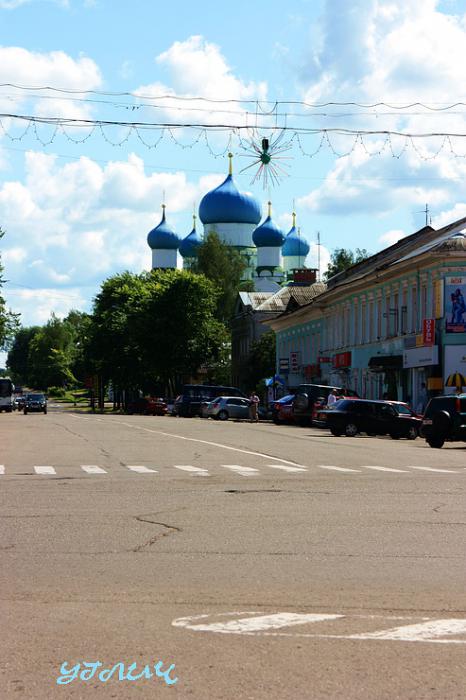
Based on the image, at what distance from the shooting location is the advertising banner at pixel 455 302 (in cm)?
5184

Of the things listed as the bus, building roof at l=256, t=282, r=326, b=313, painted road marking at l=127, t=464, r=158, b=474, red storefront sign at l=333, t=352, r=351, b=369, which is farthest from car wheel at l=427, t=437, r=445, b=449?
the bus

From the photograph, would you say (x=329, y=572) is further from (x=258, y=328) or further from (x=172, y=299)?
(x=258, y=328)

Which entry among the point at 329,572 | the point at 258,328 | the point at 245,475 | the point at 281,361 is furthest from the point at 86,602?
the point at 258,328

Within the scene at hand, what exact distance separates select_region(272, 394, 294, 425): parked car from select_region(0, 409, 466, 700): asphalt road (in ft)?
127

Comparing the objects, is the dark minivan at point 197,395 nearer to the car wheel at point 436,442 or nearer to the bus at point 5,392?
the bus at point 5,392

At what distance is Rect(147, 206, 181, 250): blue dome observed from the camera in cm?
14138

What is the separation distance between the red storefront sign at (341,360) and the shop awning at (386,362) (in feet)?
22.3

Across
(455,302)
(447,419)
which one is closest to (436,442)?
(447,419)

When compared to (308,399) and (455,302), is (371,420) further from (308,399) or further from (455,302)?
(308,399)

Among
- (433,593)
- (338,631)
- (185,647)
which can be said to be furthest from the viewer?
(433,593)

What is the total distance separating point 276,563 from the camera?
10242 mm

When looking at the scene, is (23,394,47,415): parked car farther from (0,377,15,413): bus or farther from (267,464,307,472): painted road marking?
(267,464,307,472): painted road marking

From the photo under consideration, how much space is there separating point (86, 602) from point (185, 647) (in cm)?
159

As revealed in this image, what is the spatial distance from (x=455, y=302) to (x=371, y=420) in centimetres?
1002
